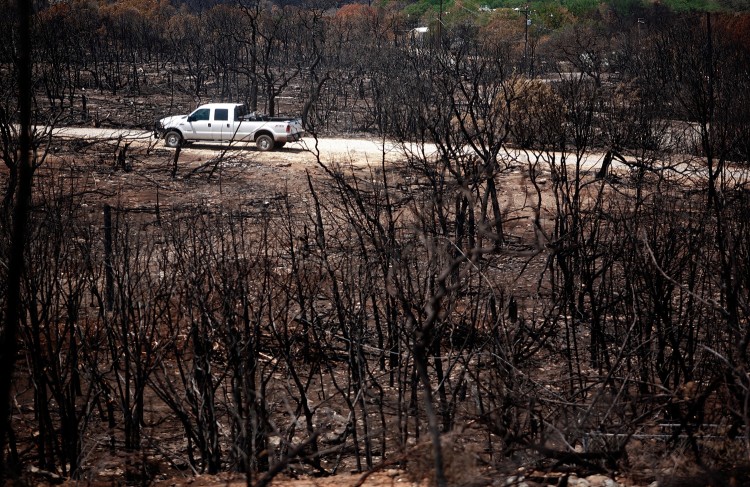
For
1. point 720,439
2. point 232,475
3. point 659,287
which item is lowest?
point 232,475

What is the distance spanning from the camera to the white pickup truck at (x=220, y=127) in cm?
2567

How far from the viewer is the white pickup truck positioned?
25672mm

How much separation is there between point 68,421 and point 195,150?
62.3 feet

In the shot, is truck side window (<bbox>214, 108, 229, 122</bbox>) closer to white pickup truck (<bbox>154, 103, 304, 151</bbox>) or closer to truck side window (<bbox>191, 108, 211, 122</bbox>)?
white pickup truck (<bbox>154, 103, 304, 151</bbox>)

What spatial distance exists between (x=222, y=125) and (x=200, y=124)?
64cm

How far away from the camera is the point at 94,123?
30.6 metres

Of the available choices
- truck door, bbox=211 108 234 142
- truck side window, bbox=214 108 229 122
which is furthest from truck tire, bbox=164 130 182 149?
truck side window, bbox=214 108 229 122

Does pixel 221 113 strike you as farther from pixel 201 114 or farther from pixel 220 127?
pixel 201 114

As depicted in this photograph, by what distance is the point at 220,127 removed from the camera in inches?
1027

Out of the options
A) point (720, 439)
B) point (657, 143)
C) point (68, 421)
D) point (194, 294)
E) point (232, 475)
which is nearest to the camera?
point (720, 439)

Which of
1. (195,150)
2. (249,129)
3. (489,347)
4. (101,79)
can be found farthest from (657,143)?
(101,79)

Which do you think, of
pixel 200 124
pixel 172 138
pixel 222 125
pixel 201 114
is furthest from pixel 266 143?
pixel 172 138

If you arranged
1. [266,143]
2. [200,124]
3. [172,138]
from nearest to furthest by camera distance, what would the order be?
[266,143] < [200,124] < [172,138]

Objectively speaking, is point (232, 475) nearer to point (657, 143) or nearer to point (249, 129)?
point (657, 143)
